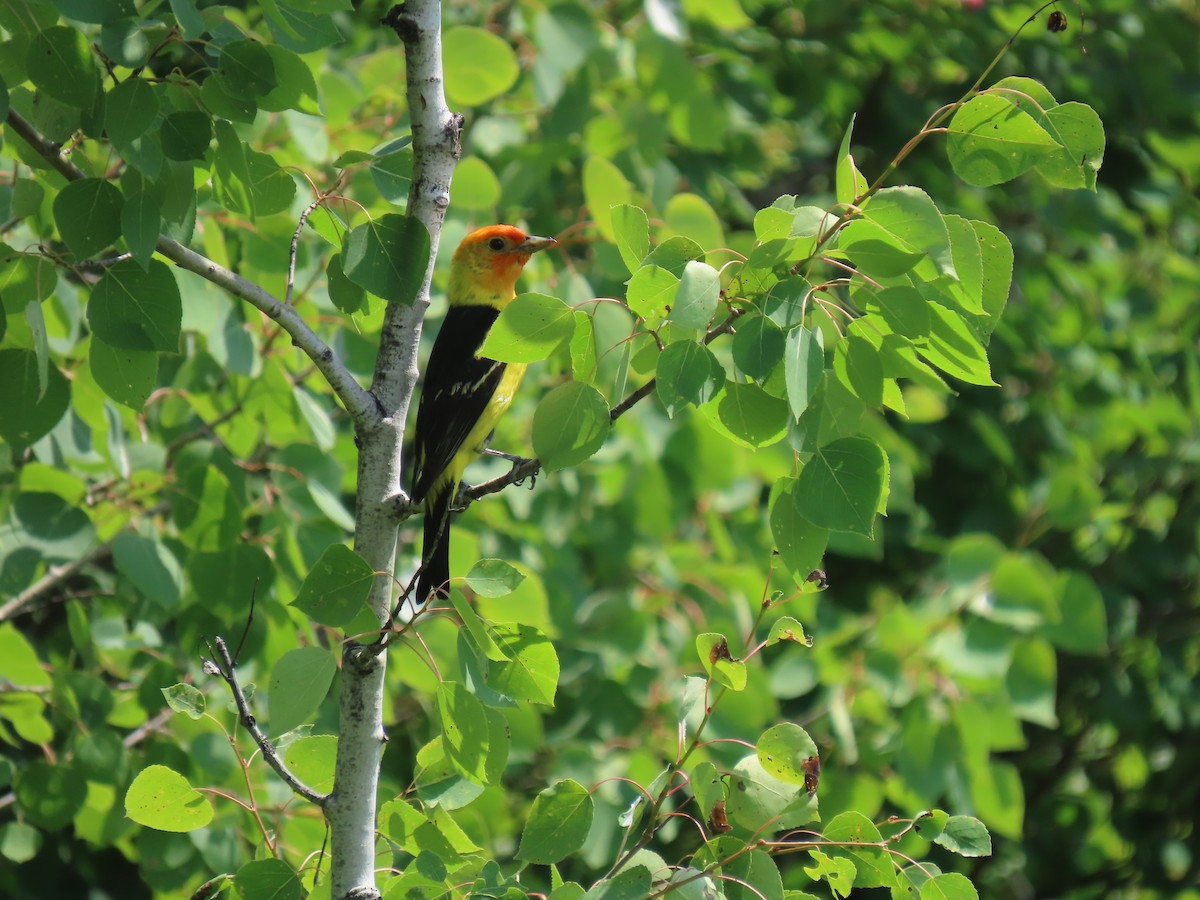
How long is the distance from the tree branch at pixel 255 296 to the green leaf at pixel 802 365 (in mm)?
616

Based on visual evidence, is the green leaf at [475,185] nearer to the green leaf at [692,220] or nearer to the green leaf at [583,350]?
the green leaf at [692,220]

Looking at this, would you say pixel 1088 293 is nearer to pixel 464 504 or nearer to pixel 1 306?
pixel 464 504

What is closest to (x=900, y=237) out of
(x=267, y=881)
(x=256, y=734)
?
(x=256, y=734)

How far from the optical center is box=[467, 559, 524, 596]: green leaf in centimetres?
163

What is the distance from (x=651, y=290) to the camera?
4.73 ft

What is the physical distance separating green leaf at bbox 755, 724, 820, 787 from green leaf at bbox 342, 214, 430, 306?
2.44ft

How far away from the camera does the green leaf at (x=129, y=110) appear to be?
1537 millimetres

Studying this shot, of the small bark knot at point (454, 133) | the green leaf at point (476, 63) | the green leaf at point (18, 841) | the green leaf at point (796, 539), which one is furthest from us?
the green leaf at point (476, 63)

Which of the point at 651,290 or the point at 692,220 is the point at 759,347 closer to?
the point at 651,290

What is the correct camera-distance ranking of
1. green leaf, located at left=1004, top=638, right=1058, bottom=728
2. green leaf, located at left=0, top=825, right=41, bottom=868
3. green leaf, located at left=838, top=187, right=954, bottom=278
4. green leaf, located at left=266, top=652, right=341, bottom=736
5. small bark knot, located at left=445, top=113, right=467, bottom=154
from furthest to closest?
green leaf, located at left=1004, top=638, right=1058, bottom=728, green leaf, located at left=0, top=825, right=41, bottom=868, small bark knot, located at left=445, top=113, right=467, bottom=154, green leaf, located at left=266, top=652, right=341, bottom=736, green leaf, located at left=838, top=187, right=954, bottom=278

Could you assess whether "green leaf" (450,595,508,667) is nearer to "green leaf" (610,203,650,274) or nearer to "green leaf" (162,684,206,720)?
"green leaf" (162,684,206,720)

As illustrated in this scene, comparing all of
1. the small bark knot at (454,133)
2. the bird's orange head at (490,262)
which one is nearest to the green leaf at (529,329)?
the small bark knot at (454,133)

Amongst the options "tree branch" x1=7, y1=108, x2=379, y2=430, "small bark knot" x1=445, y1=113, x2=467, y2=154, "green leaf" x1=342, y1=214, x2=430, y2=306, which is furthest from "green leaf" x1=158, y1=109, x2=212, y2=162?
"small bark knot" x1=445, y1=113, x2=467, y2=154

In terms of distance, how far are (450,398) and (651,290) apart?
4.74 feet
